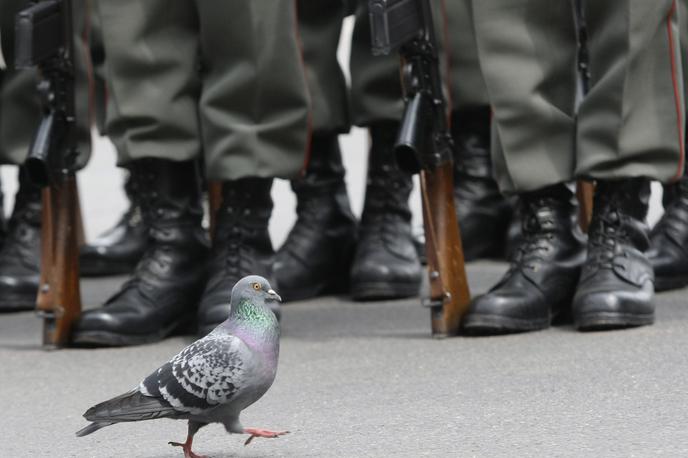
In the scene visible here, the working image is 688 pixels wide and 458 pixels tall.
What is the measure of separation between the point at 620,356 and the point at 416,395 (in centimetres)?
38

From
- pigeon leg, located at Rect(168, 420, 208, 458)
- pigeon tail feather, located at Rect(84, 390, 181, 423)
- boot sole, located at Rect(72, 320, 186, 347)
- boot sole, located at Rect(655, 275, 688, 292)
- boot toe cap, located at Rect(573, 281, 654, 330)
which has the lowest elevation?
boot sole, located at Rect(655, 275, 688, 292)

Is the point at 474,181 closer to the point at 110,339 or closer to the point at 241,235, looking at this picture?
the point at 241,235

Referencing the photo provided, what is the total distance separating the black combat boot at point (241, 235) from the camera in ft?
9.72

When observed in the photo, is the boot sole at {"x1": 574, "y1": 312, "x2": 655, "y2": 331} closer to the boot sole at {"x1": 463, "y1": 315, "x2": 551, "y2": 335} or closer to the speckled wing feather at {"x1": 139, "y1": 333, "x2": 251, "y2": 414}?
the boot sole at {"x1": 463, "y1": 315, "x2": 551, "y2": 335}

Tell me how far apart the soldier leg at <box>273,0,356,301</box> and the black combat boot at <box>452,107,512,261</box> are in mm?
290

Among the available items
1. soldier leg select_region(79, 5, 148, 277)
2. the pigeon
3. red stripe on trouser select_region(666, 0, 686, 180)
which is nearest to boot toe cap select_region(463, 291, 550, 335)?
red stripe on trouser select_region(666, 0, 686, 180)

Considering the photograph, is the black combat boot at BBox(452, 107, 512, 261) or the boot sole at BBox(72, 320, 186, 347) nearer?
the boot sole at BBox(72, 320, 186, 347)

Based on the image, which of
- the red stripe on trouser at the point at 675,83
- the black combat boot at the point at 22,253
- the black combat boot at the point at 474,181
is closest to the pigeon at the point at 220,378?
the red stripe on trouser at the point at 675,83

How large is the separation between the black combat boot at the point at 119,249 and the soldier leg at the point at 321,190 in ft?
2.33

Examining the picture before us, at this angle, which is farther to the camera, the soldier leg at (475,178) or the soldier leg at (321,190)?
the soldier leg at (475,178)

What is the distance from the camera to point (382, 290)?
10.8 feet

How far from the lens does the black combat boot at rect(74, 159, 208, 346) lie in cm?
295

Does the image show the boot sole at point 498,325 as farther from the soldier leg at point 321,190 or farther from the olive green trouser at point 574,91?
the soldier leg at point 321,190

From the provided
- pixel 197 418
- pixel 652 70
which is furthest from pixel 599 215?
pixel 197 418
